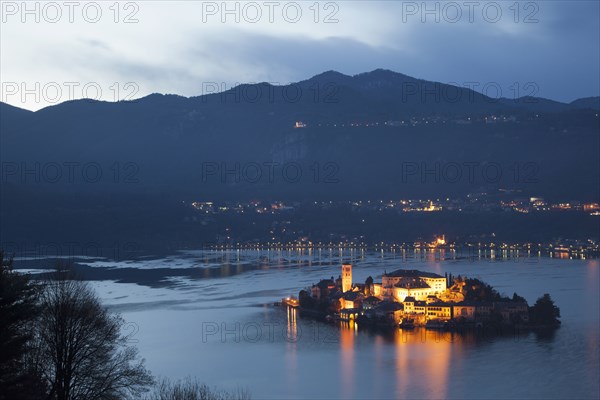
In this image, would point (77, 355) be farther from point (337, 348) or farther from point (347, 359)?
point (337, 348)

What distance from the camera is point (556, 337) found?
13.2m

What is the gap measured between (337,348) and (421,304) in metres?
3.29

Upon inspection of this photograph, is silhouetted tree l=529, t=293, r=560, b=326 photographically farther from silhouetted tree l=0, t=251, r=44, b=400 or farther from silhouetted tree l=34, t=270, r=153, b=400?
silhouetted tree l=0, t=251, r=44, b=400

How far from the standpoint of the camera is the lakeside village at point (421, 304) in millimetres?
14383

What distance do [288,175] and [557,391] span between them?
159ft

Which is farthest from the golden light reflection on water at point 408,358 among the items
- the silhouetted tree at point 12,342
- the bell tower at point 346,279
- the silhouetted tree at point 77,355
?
the silhouetted tree at point 12,342

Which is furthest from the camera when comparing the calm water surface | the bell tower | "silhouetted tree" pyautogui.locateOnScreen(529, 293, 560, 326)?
the bell tower

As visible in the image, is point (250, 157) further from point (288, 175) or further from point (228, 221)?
point (228, 221)

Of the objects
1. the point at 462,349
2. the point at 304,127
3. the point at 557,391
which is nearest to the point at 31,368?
the point at 557,391

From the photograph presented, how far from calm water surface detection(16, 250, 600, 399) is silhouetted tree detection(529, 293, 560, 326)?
200mm

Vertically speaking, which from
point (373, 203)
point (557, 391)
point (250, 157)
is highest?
point (250, 157)

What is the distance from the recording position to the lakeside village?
14.4m

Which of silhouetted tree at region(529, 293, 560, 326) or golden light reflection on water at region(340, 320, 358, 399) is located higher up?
silhouetted tree at region(529, 293, 560, 326)

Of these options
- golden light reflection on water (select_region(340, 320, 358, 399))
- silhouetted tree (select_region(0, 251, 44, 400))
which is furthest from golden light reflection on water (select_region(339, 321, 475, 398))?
silhouetted tree (select_region(0, 251, 44, 400))
